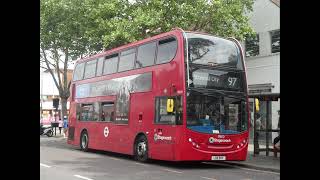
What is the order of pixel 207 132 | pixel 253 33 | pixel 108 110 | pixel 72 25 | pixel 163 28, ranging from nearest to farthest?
pixel 207 132 → pixel 108 110 → pixel 163 28 → pixel 253 33 → pixel 72 25

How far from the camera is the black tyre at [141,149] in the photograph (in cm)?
1556

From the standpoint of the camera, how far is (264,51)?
24.9 metres

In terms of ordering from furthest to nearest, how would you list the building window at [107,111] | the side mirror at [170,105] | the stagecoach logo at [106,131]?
the stagecoach logo at [106,131], the building window at [107,111], the side mirror at [170,105]

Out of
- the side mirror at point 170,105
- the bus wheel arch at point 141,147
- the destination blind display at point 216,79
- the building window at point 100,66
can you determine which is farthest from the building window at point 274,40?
the side mirror at point 170,105

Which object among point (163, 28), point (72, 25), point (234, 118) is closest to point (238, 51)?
point (234, 118)

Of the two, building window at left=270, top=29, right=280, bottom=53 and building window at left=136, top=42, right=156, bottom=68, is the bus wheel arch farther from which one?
building window at left=270, top=29, right=280, bottom=53

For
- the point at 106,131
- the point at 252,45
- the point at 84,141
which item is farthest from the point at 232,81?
the point at 252,45

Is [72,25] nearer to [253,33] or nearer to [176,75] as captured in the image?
[253,33]

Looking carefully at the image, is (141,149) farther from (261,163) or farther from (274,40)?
(274,40)

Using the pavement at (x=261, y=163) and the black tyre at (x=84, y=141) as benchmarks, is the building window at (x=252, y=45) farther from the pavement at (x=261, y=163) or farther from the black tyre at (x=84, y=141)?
the black tyre at (x=84, y=141)

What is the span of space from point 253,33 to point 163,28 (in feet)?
16.3

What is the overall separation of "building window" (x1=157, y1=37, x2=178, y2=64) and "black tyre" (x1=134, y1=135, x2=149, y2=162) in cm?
271
